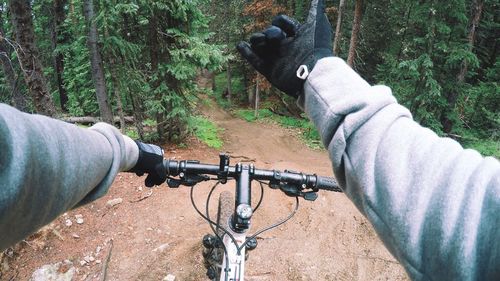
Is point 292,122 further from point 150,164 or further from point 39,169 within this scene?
point 39,169

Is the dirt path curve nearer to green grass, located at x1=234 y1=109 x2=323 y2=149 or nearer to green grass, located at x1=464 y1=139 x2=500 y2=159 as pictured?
green grass, located at x1=234 y1=109 x2=323 y2=149

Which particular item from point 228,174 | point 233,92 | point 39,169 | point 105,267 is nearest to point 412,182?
point 39,169

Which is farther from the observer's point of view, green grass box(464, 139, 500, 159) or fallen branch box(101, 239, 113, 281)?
green grass box(464, 139, 500, 159)

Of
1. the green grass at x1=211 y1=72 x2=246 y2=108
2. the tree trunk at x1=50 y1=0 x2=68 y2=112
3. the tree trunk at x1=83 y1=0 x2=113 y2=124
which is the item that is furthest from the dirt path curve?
the green grass at x1=211 y1=72 x2=246 y2=108

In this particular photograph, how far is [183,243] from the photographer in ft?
19.6

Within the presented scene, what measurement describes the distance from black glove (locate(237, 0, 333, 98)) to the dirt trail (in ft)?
14.9

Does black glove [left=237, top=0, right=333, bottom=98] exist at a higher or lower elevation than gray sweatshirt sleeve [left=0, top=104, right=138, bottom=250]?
higher

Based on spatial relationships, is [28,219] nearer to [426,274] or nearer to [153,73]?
[426,274]

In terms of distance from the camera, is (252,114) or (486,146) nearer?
(486,146)

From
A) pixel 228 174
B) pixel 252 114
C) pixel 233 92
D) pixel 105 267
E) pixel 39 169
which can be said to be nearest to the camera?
pixel 39 169

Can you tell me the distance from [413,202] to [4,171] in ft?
3.45

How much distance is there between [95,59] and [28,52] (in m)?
3.44

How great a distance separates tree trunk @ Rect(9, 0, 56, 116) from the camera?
6.52m

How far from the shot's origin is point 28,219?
907 millimetres
